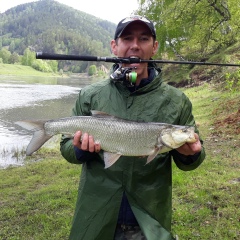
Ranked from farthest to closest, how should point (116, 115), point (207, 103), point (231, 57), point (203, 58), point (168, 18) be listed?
1. point (203, 58)
2. point (231, 57)
3. point (207, 103)
4. point (168, 18)
5. point (116, 115)

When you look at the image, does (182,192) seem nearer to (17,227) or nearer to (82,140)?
(17,227)

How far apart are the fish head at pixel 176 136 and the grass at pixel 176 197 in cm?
281

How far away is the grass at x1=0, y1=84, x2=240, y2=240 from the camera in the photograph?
17.2ft

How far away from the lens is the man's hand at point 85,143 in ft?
8.84

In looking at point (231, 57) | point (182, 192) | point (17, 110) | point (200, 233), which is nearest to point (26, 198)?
point (182, 192)

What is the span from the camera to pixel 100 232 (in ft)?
8.64

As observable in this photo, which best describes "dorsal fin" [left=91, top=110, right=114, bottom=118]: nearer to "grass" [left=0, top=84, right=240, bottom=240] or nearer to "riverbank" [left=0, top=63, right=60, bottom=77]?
"grass" [left=0, top=84, right=240, bottom=240]

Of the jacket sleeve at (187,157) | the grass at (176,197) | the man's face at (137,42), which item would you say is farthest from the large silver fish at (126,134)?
the grass at (176,197)

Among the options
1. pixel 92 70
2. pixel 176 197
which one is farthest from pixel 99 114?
pixel 92 70

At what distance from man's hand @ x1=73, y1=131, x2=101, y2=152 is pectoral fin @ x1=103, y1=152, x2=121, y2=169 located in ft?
0.35

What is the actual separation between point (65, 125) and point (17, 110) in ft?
76.8

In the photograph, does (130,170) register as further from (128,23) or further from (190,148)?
(128,23)

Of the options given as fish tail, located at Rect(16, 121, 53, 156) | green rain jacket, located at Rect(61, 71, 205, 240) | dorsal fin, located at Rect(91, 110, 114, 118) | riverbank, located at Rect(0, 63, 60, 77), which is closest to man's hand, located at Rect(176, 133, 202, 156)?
green rain jacket, located at Rect(61, 71, 205, 240)

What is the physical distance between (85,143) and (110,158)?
0.25 m
